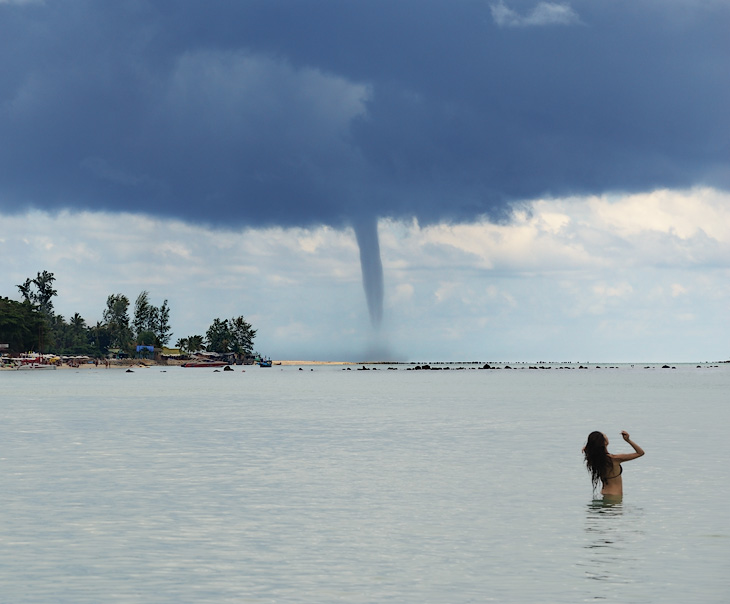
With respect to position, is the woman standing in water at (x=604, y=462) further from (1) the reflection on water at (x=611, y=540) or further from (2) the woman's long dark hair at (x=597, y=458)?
(1) the reflection on water at (x=611, y=540)

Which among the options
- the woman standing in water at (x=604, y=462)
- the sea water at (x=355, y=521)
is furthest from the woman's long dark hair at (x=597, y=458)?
the sea water at (x=355, y=521)

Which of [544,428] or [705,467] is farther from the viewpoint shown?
[544,428]

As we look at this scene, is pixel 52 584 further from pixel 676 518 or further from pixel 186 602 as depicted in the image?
pixel 676 518

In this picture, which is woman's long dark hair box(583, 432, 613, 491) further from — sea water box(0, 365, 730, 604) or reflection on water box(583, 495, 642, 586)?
sea water box(0, 365, 730, 604)

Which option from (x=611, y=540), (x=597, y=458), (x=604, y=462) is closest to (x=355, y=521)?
(x=611, y=540)

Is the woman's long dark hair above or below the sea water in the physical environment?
above

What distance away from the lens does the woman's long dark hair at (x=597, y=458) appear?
28.2m

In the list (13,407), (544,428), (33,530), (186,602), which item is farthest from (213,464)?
(13,407)

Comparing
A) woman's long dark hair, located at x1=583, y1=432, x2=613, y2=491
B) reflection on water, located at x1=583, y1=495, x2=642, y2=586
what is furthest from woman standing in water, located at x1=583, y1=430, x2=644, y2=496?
reflection on water, located at x1=583, y1=495, x2=642, y2=586

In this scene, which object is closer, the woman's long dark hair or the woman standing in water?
the woman's long dark hair

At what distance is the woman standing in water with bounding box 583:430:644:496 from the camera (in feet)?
93.2

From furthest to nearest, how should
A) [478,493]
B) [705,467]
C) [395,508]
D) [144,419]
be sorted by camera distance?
[144,419] < [705,467] < [478,493] < [395,508]

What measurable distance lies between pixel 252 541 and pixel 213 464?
60.8ft

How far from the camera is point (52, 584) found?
18797mm
